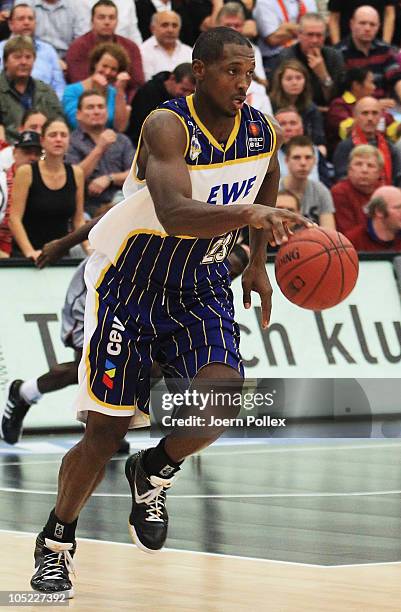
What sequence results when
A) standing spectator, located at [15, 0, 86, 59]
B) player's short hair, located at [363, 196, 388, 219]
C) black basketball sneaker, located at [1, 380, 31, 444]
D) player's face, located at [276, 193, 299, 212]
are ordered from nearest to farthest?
1. black basketball sneaker, located at [1, 380, 31, 444]
2. player's face, located at [276, 193, 299, 212]
3. player's short hair, located at [363, 196, 388, 219]
4. standing spectator, located at [15, 0, 86, 59]

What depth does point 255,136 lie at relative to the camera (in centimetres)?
614

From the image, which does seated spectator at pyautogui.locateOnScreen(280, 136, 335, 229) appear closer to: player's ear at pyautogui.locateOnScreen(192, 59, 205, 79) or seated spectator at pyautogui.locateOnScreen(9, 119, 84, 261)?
seated spectator at pyautogui.locateOnScreen(9, 119, 84, 261)

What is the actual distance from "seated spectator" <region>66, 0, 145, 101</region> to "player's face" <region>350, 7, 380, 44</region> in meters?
3.03

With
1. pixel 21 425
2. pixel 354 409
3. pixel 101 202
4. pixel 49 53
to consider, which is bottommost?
pixel 354 409

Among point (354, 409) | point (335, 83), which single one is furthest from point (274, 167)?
point (335, 83)

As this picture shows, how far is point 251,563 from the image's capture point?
6.70 m

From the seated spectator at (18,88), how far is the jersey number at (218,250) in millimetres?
6880

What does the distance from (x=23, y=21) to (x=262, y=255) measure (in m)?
7.53

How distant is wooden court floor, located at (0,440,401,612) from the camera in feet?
19.5

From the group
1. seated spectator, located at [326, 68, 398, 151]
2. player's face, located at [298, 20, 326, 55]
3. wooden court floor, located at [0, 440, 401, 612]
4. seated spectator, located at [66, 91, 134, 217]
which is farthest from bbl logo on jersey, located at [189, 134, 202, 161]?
player's face, located at [298, 20, 326, 55]

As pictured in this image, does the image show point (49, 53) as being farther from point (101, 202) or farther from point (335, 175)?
point (335, 175)

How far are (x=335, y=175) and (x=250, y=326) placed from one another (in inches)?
111

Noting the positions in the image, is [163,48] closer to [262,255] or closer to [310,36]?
[310,36]

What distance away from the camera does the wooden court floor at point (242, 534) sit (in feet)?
19.5
